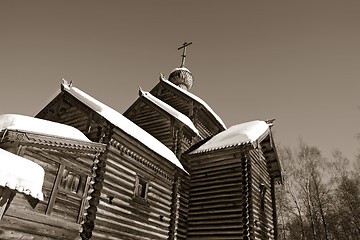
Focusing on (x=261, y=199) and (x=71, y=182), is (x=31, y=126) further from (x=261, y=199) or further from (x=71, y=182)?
(x=261, y=199)

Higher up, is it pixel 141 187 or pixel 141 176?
pixel 141 176

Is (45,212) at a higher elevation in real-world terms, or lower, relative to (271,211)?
lower

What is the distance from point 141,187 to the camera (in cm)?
1114

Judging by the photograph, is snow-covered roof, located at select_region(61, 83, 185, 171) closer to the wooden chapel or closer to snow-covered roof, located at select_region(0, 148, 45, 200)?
the wooden chapel

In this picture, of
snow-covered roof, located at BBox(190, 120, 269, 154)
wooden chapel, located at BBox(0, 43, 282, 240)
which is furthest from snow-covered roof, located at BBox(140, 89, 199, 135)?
snow-covered roof, located at BBox(190, 120, 269, 154)

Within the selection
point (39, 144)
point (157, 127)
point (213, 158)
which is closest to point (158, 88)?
point (157, 127)

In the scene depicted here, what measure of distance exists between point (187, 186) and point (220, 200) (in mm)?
2062

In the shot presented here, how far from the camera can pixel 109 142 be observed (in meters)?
9.84

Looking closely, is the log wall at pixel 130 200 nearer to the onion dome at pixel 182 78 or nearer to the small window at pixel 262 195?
the small window at pixel 262 195

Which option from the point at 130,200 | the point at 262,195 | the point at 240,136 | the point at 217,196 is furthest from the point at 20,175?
the point at 262,195

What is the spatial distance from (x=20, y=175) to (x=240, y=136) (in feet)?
34.0

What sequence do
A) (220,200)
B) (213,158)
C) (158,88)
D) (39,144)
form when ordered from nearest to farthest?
(39,144) → (220,200) → (213,158) → (158,88)

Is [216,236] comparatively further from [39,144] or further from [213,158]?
[39,144]

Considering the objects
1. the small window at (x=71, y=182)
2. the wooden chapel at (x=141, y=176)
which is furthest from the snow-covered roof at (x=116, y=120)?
the small window at (x=71, y=182)
